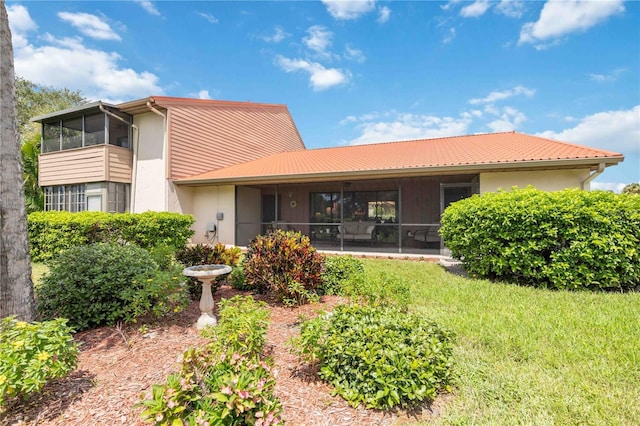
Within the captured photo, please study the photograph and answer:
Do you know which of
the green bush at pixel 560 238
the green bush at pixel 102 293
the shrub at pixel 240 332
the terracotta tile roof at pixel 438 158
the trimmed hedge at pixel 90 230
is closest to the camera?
the shrub at pixel 240 332

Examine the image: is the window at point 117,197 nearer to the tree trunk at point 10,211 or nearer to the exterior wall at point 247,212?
the exterior wall at point 247,212

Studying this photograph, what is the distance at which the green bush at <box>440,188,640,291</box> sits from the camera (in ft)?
18.0

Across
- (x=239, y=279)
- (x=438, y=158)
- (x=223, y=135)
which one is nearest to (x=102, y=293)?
(x=239, y=279)

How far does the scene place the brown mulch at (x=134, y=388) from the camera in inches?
84.1

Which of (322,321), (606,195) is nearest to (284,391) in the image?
(322,321)

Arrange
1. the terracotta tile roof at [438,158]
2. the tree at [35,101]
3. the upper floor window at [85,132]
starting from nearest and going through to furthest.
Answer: the terracotta tile roof at [438,158]
the upper floor window at [85,132]
the tree at [35,101]

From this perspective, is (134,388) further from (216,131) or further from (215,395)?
(216,131)

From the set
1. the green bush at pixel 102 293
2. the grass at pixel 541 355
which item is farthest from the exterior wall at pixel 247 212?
the grass at pixel 541 355

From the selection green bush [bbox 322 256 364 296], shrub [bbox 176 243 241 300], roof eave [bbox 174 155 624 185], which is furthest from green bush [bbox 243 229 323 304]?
roof eave [bbox 174 155 624 185]

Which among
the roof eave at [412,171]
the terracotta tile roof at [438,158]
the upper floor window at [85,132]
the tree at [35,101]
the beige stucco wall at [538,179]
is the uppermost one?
the tree at [35,101]

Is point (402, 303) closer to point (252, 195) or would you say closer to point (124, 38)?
point (252, 195)

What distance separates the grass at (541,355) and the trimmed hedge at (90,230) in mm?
8083

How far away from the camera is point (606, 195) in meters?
5.79

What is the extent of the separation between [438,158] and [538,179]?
2958 millimetres
